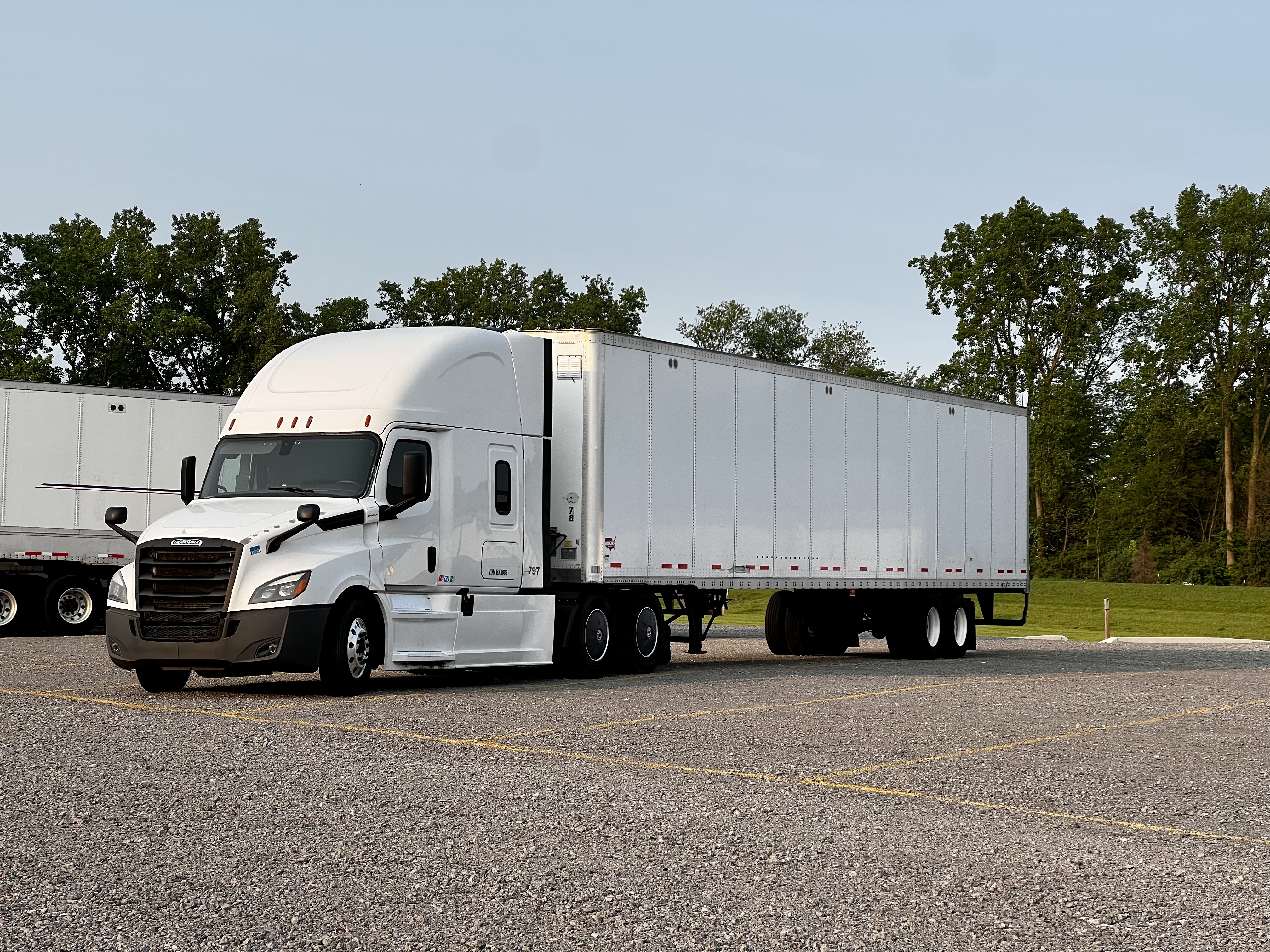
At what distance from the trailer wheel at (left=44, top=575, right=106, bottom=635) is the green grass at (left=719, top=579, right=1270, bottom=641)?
15.8 meters

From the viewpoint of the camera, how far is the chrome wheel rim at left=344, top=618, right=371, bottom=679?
48.8ft

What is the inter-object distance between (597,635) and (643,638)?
0.89m

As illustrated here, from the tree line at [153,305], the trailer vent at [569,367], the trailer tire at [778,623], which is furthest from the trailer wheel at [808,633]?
the tree line at [153,305]

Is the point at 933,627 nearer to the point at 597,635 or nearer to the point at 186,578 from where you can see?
the point at 597,635

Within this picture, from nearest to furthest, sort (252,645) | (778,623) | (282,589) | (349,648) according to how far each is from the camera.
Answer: (252,645) < (282,589) < (349,648) < (778,623)

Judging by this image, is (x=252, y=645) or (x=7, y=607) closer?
(x=252, y=645)

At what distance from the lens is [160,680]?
15266 mm

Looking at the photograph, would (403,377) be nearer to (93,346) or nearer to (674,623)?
(674,623)

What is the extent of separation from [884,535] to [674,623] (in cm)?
403

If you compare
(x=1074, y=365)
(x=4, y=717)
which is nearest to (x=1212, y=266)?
(x=1074, y=365)

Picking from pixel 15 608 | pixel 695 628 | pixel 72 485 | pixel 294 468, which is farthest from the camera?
pixel 72 485

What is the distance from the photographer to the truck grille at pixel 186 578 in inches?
566

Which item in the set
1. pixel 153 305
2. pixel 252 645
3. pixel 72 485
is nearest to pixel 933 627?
pixel 252 645

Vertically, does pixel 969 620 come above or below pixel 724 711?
above
